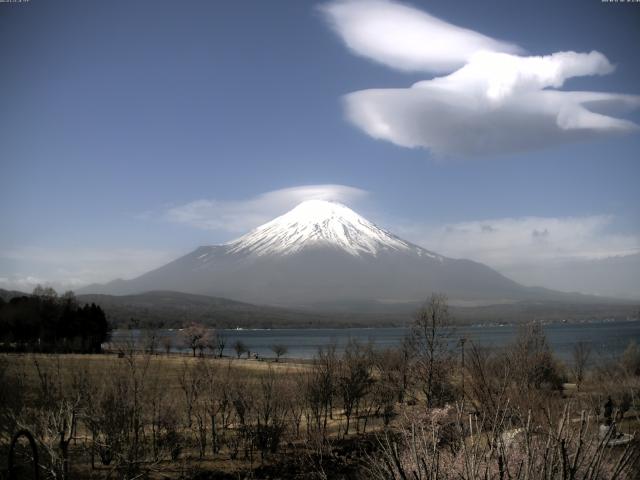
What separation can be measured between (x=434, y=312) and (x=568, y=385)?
22754 mm

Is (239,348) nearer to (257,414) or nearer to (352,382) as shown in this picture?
(352,382)

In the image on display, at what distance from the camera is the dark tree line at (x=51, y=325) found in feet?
236

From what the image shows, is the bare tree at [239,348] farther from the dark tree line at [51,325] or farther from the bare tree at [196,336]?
the dark tree line at [51,325]

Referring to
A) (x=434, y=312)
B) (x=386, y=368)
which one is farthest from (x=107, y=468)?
(x=386, y=368)

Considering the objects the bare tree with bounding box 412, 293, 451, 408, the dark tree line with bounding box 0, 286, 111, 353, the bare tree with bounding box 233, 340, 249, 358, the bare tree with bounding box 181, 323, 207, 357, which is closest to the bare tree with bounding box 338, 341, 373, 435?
the bare tree with bounding box 412, 293, 451, 408

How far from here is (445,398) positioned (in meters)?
28.2

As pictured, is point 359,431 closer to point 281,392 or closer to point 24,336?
point 281,392

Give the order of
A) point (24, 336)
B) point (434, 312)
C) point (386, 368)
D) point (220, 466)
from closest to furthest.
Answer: point (220, 466), point (434, 312), point (386, 368), point (24, 336)

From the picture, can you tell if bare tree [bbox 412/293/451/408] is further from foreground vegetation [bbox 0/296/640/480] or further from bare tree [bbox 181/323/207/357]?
bare tree [bbox 181/323/207/357]

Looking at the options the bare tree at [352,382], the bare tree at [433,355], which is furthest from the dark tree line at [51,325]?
the bare tree at [433,355]

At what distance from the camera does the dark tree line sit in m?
71.9

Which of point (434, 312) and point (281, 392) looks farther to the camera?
point (434, 312)

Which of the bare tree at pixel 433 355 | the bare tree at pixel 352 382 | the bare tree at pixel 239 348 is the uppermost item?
the bare tree at pixel 433 355

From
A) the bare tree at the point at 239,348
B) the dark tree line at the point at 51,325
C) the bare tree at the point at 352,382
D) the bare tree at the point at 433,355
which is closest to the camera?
the bare tree at the point at 433,355
